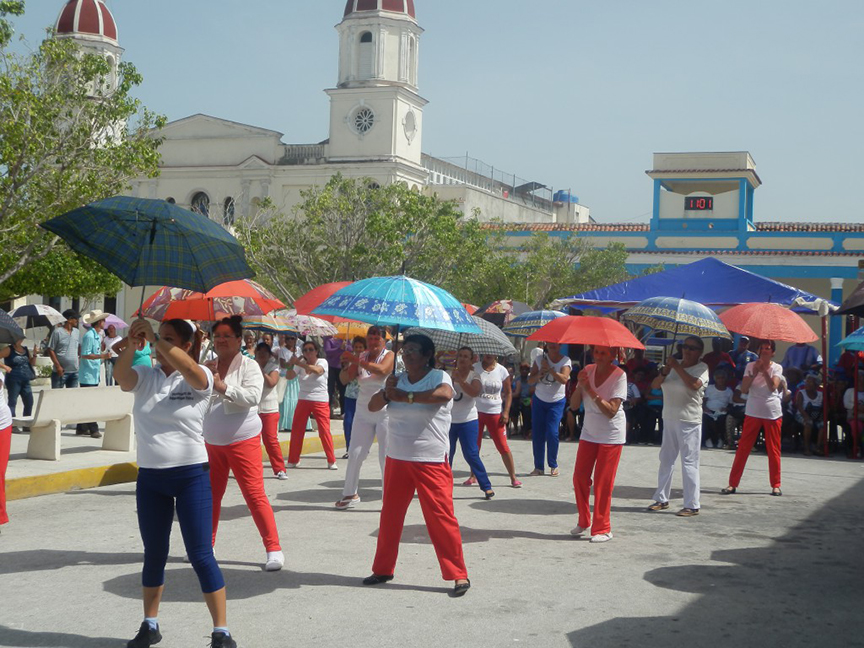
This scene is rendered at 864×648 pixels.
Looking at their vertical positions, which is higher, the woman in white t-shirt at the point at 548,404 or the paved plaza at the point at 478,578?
the woman in white t-shirt at the point at 548,404

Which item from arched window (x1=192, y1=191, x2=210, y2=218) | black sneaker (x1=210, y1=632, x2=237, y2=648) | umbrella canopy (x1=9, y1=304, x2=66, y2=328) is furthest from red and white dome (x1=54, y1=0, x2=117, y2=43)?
black sneaker (x1=210, y1=632, x2=237, y2=648)

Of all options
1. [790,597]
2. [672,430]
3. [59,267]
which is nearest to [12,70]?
[672,430]

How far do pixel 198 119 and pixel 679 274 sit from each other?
39.7m

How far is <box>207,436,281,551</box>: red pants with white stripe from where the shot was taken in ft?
24.4

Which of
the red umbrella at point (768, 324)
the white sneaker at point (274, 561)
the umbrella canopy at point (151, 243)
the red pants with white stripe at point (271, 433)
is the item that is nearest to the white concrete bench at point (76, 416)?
the red pants with white stripe at point (271, 433)

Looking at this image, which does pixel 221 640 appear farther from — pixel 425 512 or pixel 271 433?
pixel 271 433

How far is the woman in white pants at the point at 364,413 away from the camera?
991 cm

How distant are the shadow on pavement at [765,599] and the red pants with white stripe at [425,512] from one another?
1.09 meters

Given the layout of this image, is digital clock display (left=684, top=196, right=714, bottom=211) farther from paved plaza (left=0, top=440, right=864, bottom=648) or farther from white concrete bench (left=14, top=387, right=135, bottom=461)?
white concrete bench (left=14, top=387, right=135, bottom=461)

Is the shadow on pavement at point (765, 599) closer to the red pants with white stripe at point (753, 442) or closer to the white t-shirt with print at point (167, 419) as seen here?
the red pants with white stripe at point (753, 442)

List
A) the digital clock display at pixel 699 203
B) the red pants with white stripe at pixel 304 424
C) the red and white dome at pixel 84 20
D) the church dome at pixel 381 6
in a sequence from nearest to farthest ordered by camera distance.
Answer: the red pants with white stripe at pixel 304 424 → the digital clock display at pixel 699 203 → the church dome at pixel 381 6 → the red and white dome at pixel 84 20

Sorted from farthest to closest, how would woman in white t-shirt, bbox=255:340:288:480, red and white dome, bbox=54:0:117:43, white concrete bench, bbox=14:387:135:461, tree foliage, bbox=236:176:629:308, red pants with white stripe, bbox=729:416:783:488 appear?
red and white dome, bbox=54:0:117:43 → tree foliage, bbox=236:176:629:308 → white concrete bench, bbox=14:387:135:461 → red pants with white stripe, bbox=729:416:783:488 → woman in white t-shirt, bbox=255:340:288:480

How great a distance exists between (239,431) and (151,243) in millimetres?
1725

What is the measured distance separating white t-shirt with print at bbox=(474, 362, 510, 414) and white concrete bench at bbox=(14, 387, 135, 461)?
445cm
